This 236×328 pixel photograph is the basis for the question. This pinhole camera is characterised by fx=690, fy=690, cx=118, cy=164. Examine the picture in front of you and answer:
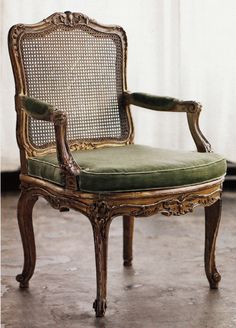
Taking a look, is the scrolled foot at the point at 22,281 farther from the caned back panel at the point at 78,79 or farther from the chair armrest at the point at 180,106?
the chair armrest at the point at 180,106

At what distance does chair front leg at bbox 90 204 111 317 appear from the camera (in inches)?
87.5

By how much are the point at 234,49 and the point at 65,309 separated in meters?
2.37

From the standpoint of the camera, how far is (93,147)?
274 cm

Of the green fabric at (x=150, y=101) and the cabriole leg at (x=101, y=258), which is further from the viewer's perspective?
the green fabric at (x=150, y=101)

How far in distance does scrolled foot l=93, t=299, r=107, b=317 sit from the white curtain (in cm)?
212

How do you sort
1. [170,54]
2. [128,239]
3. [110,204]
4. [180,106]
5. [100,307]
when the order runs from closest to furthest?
[110,204] < [100,307] < [180,106] < [128,239] < [170,54]

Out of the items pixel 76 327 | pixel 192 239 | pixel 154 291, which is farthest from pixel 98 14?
pixel 76 327

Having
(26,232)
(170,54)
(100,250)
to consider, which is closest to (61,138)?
(100,250)

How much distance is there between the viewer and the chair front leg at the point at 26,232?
8.49 feet

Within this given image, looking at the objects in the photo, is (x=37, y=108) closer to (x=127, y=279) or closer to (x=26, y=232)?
(x=26, y=232)

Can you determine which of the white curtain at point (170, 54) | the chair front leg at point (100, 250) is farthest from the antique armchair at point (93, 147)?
the white curtain at point (170, 54)

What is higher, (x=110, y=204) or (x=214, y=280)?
(x=110, y=204)

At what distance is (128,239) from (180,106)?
619mm

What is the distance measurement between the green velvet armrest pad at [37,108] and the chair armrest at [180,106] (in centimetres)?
52
